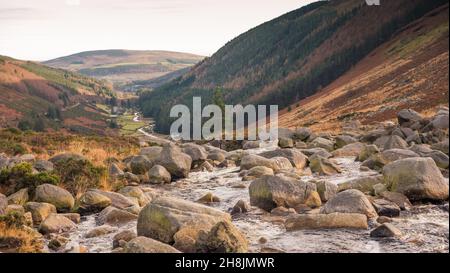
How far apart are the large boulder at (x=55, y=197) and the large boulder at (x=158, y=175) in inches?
331

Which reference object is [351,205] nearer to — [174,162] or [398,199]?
[398,199]

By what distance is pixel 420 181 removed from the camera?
21453 mm

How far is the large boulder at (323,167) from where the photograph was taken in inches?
1219

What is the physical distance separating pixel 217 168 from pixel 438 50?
3100 inches

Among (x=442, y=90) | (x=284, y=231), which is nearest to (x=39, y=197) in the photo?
(x=284, y=231)

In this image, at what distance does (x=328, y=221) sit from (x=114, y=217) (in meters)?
9.31

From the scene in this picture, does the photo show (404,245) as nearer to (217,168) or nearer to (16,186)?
(16,186)

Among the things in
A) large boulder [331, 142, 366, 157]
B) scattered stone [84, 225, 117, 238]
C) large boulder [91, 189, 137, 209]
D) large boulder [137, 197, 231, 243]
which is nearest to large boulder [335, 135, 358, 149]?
large boulder [331, 142, 366, 157]

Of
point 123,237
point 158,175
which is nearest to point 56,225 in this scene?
point 123,237

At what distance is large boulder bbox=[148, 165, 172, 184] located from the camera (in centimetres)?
3061

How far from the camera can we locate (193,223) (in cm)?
1659

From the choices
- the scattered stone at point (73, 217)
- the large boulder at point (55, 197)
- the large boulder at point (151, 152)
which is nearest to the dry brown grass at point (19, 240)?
the scattered stone at point (73, 217)

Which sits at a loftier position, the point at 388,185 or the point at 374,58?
the point at 374,58

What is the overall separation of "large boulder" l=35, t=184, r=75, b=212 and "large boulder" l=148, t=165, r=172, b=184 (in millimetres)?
8405
